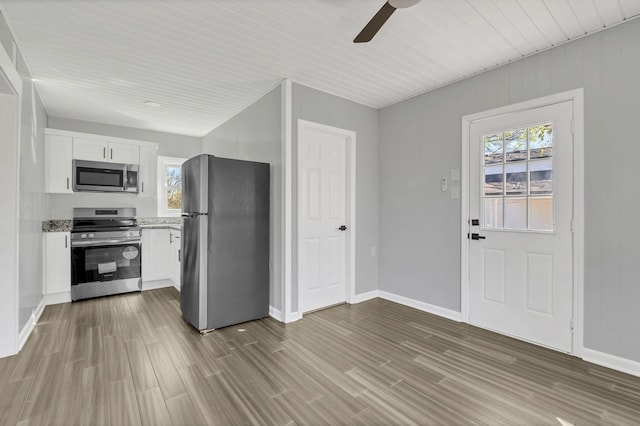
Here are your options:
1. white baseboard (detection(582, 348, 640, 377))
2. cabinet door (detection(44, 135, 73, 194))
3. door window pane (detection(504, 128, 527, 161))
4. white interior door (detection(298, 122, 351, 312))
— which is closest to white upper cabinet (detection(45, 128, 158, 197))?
cabinet door (detection(44, 135, 73, 194))

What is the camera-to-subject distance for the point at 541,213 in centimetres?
272

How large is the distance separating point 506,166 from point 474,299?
1410 mm

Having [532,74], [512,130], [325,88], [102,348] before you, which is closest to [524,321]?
[512,130]

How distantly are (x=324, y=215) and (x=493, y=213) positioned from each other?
72.3 inches

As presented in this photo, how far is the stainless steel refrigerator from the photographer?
9.90 ft

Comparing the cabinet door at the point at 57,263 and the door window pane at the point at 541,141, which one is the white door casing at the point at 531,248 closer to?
the door window pane at the point at 541,141

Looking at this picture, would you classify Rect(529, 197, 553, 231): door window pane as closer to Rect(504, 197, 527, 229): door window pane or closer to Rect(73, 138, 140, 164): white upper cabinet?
Rect(504, 197, 527, 229): door window pane

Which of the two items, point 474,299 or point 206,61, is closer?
point 206,61

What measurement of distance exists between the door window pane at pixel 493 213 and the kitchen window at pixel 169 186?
484 centimetres

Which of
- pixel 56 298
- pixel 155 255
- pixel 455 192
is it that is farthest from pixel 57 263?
pixel 455 192

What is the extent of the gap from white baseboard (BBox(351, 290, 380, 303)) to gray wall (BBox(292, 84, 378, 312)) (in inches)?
1.7

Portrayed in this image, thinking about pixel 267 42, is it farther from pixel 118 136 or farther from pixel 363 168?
pixel 118 136

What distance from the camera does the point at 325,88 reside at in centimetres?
352

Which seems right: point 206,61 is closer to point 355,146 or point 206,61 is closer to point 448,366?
point 355,146
